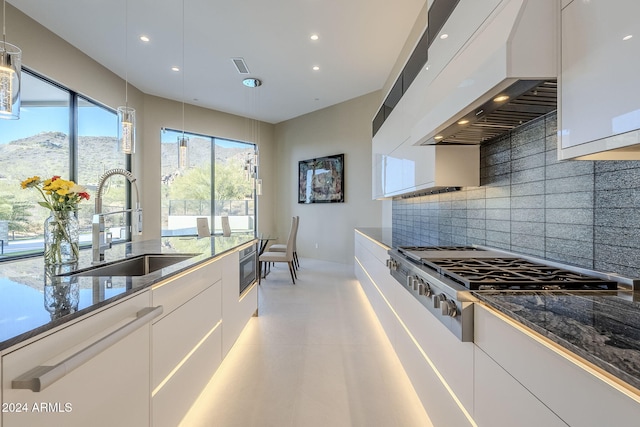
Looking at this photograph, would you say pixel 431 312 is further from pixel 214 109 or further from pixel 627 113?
pixel 214 109

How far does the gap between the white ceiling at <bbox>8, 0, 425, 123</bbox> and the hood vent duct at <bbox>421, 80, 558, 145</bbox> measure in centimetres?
221

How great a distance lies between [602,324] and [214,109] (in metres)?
7.07

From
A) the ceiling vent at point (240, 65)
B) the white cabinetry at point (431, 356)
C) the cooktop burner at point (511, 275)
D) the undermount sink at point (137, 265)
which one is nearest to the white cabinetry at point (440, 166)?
the cooktop burner at point (511, 275)

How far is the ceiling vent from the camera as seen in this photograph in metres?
4.36

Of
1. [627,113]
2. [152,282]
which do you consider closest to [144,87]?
[152,282]

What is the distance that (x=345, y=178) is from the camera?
20.5 ft

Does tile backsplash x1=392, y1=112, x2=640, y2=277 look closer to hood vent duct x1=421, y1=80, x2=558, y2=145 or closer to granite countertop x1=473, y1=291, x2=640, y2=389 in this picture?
hood vent duct x1=421, y1=80, x2=558, y2=145

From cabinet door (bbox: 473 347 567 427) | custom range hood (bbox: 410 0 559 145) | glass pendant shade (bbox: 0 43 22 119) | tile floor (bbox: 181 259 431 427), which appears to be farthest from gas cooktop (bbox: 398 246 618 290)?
glass pendant shade (bbox: 0 43 22 119)

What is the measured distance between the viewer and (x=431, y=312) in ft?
4.64

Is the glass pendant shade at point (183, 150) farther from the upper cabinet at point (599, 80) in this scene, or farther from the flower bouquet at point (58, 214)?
the upper cabinet at point (599, 80)

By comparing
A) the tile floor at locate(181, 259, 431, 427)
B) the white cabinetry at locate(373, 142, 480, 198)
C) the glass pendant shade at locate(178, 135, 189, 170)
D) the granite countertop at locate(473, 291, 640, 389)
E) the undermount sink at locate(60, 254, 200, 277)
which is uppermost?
the glass pendant shade at locate(178, 135, 189, 170)

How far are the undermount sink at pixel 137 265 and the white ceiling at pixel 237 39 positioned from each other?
2.79 meters

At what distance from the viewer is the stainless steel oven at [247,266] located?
2656 millimetres

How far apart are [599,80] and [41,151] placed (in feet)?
16.7
